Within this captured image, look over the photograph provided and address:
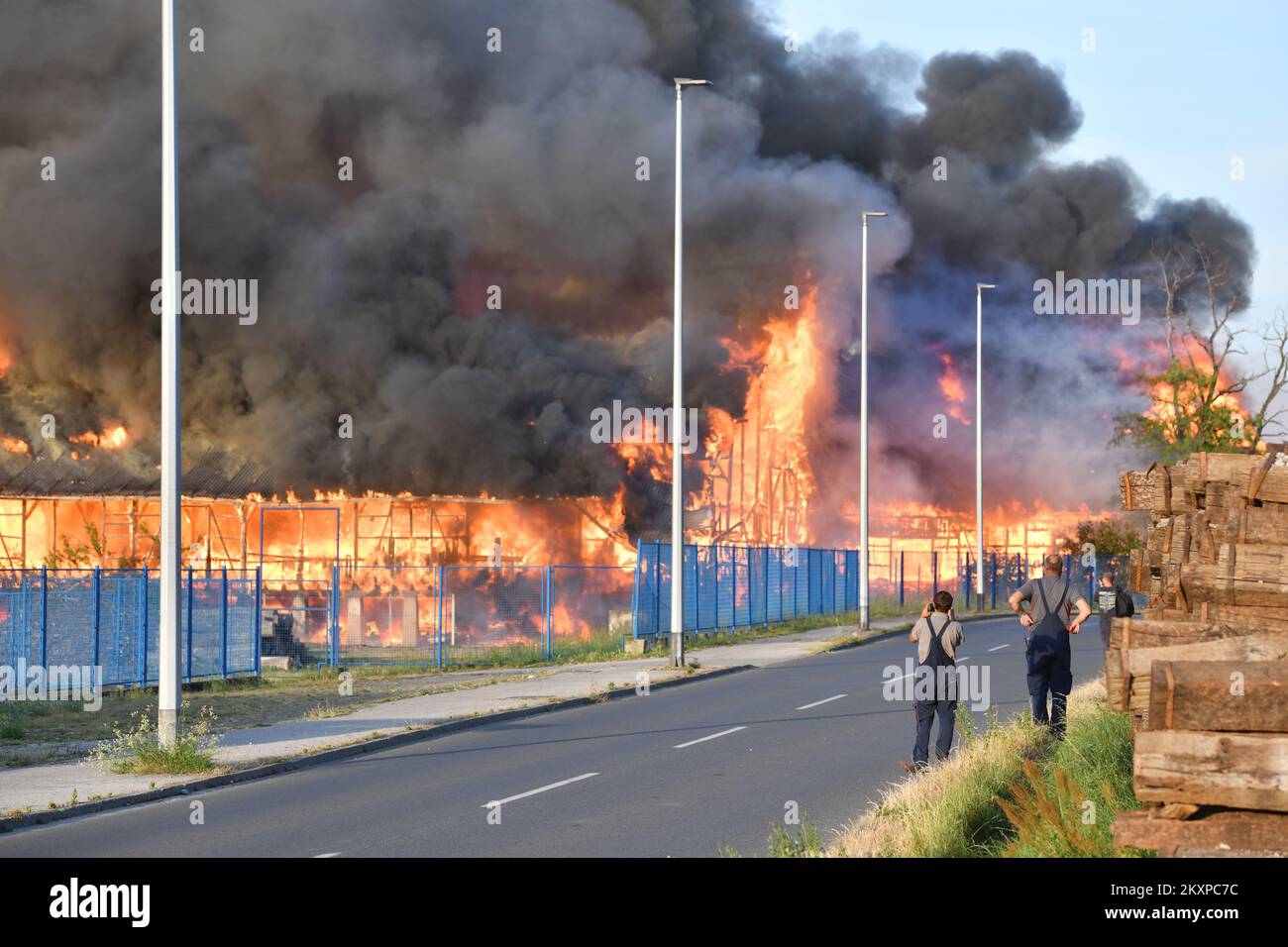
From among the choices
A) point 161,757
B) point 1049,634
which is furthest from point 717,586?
point 161,757

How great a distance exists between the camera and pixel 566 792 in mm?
12656

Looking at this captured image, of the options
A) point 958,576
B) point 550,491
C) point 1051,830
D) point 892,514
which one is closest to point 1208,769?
point 1051,830

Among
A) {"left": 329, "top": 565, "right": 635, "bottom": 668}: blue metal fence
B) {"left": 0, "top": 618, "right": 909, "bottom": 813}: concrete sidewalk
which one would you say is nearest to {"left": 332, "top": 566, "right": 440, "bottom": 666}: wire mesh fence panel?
Answer: {"left": 329, "top": 565, "right": 635, "bottom": 668}: blue metal fence

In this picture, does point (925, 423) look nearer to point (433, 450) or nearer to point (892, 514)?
point (892, 514)

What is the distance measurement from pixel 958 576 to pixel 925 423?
13.2 metres

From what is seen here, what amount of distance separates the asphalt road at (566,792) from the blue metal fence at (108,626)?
23.2 ft

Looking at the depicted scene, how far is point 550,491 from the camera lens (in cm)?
4625

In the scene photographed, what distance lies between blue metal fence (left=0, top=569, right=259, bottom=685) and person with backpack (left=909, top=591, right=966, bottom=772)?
1305 centimetres

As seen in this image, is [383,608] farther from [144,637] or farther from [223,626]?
[144,637]

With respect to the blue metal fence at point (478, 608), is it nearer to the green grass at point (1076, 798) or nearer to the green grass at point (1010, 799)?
the green grass at point (1010, 799)

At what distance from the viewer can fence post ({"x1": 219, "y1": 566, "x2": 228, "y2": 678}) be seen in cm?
2441

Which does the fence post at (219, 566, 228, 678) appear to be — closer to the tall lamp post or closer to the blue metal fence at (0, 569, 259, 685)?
the blue metal fence at (0, 569, 259, 685)

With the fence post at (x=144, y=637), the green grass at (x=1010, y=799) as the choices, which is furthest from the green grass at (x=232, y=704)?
the green grass at (x=1010, y=799)

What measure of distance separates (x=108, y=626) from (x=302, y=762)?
894cm
